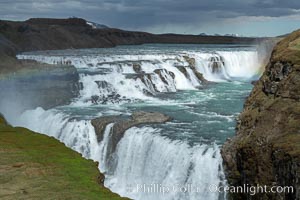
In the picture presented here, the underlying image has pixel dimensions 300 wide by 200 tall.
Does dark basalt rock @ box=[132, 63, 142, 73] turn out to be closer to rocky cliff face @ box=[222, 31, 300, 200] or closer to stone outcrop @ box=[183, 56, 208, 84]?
stone outcrop @ box=[183, 56, 208, 84]

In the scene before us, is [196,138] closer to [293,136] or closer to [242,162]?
[242,162]

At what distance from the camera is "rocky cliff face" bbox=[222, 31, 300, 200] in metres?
12.8

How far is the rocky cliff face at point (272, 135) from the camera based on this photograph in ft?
42.0

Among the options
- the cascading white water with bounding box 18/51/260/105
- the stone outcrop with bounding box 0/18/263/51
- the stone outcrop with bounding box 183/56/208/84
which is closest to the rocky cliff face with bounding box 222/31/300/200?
the cascading white water with bounding box 18/51/260/105

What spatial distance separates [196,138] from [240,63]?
112 ft

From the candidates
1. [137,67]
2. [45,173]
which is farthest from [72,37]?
[45,173]

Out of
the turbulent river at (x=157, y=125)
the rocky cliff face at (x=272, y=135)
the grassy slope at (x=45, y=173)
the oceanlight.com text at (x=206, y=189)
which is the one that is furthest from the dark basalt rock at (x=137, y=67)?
the grassy slope at (x=45, y=173)

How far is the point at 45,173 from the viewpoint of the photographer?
12453 mm

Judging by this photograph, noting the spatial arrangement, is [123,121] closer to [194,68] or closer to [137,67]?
[137,67]

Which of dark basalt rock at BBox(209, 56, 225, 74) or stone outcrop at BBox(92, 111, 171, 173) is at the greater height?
dark basalt rock at BBox(209, 56, 225, 74)

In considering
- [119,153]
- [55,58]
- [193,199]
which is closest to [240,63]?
[55,58]

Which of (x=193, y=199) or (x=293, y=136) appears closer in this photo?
(x=293, y=136)

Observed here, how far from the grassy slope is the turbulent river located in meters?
4.23

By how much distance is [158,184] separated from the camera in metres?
18.4
